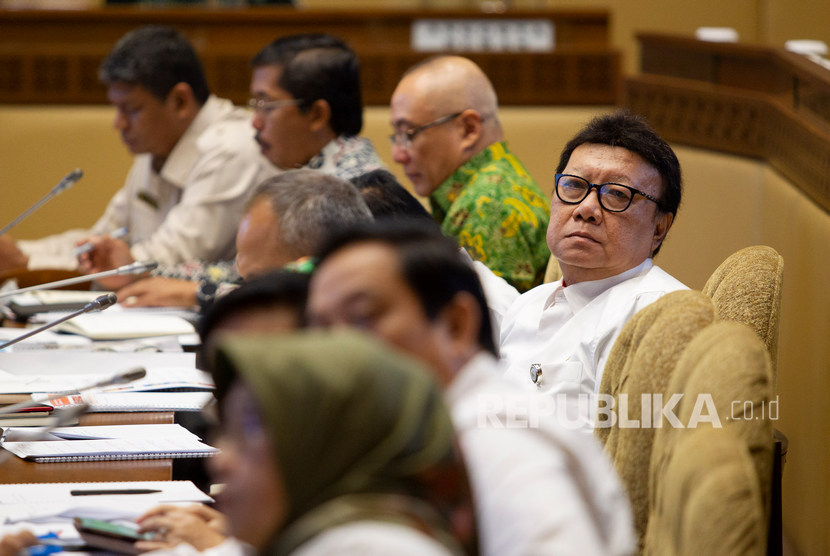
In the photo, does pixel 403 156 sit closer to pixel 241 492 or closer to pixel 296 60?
pixel 296 60

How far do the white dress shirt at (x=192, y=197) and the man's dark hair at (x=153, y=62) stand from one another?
0.15 meters

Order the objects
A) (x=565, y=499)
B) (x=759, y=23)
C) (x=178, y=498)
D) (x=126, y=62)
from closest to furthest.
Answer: (x=565, y=499), (x=178, y=498), (x=126, y=62), (x=759, y=23)

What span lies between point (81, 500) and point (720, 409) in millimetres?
862

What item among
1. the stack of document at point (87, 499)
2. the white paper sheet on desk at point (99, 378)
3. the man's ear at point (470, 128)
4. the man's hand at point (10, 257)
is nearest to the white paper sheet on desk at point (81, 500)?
the stack of document at point (87, 499)

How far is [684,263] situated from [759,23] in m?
3.14

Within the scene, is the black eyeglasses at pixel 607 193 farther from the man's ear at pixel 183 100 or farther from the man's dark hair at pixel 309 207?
the man's ear at pixel 183 100

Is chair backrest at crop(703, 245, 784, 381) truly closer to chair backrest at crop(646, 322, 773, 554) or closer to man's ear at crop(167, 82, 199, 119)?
chair backrest at crop(646, 322, 773, 554)

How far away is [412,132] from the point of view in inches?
113

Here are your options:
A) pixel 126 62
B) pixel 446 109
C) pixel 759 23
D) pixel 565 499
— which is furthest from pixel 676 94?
pixel 565 499

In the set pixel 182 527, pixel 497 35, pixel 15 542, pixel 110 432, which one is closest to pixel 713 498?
pixel 182 527

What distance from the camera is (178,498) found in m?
1.44

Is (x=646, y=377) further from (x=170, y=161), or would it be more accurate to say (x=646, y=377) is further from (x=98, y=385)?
(x=170, y=161)

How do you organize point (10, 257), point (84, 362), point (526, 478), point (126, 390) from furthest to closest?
point (10, 257), point (84, 362), point (126, 390), point (526, 478)

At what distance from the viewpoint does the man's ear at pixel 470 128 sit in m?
2.84
